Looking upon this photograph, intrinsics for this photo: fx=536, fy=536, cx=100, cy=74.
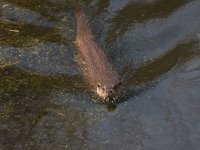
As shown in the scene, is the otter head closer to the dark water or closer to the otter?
the otter

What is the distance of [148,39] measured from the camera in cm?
636

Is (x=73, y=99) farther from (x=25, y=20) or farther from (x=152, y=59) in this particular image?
(x=25, y=20)

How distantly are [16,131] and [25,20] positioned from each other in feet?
6.45

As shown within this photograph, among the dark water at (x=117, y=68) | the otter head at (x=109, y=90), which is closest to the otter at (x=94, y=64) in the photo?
the otter head at (x=109, y=90)

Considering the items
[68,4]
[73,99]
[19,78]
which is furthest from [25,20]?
[73,99]

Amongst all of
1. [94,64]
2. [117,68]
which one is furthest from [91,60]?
[117,68]

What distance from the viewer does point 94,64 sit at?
5750mm

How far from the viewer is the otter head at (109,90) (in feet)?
17.5

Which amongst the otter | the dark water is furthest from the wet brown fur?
the dark water

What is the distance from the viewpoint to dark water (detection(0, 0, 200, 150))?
505 centimetres

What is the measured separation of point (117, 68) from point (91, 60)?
0.97 feet

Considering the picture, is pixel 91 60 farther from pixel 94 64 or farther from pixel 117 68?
pixel 117 68

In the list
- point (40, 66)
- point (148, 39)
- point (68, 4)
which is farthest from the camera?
point (68, 4)

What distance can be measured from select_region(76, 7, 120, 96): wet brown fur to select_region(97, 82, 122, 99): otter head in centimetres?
3
